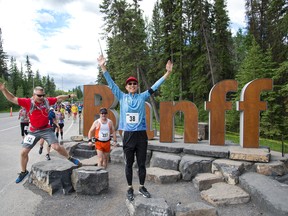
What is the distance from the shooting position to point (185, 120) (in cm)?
777

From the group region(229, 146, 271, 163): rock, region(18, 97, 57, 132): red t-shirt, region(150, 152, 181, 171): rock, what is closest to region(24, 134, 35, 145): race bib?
region(18, 97, 57, 132): red t-shirt

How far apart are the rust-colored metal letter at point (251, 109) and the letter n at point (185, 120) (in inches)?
55.4

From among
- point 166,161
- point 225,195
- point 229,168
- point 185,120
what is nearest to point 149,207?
point 225,195

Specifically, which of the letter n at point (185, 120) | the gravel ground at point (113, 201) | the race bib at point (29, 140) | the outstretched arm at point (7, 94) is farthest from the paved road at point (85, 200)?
the letter n at point (185, 120)

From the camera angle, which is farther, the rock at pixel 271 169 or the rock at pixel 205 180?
the rock at pixel 271 169

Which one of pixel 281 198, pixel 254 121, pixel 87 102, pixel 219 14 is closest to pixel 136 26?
pixel 219 14

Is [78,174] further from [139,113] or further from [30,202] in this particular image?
[139,113]

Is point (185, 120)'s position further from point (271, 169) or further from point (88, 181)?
point (88, 181)

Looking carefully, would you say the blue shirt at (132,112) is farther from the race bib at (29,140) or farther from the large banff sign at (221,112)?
the large banff sign at (221,112)

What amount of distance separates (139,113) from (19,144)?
8327 millimetres

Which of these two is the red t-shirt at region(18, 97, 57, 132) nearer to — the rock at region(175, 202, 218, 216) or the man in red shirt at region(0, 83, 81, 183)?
the man in red shirt at region(0, 83, 81, 183)

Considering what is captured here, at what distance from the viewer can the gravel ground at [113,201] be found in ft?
13.9

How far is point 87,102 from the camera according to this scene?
358 inches

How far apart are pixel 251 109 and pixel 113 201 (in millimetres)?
4625
